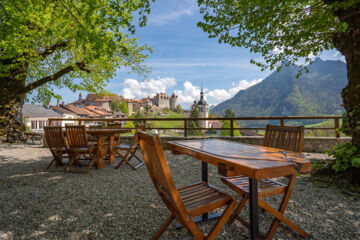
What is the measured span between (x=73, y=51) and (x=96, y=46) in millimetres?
8183

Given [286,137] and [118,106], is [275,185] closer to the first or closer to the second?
[286,137]

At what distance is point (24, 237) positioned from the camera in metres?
1.94

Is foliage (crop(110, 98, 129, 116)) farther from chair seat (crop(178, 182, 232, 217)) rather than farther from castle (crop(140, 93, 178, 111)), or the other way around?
chair seat (crop(178, 182, 232, 217))

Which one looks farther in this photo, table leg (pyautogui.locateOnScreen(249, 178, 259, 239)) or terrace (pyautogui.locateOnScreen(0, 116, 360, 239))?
terrace (pyautogui.locateOnScreen(0, 116, 360, 239))

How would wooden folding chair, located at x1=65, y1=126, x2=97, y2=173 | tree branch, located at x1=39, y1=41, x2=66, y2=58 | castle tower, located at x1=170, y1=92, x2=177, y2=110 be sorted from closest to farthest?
wooden folding chair, located at x1=65, y1=126, x2=97, y2=173, tree branch, located at x1=39, y1=41, x2=66, y2=58, castle tower, located at x1=170, y1=92, x2=177, y2=110

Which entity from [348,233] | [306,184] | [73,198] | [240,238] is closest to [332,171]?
[306,184]

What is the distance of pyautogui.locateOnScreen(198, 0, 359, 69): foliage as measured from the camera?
382cm

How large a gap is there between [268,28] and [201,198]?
4.14 m

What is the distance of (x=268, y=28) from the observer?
14.4ft

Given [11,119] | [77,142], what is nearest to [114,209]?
[77,142]

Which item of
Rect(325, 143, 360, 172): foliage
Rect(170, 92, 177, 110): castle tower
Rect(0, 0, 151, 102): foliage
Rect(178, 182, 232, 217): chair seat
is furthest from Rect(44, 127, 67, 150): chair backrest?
Rect(170, 92, 177, 110): castle tower

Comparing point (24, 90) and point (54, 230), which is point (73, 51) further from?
point (54, 230)

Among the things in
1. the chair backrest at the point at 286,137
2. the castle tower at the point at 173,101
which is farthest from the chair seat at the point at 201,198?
the castle tower at the point at 173,101

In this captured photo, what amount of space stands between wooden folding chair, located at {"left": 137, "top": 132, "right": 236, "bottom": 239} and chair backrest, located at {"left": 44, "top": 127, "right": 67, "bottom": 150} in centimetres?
337
